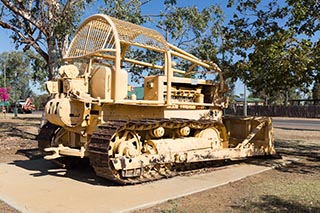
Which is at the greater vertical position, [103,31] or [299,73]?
[103,31]

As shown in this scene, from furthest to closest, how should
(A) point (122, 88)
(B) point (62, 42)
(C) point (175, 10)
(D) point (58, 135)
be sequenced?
(C) point (175, 10) → (B) point (62, 42) → (D) point (58, 135) → (A) point (122, 88)

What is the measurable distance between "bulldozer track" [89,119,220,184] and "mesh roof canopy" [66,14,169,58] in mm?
1517

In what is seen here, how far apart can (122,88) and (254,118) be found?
14.9 feet

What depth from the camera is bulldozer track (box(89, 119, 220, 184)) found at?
6531 millimetres

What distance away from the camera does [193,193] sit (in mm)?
6457

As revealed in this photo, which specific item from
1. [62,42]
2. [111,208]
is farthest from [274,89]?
[62,42]

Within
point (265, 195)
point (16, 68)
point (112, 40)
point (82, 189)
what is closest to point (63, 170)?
point (82, 189)

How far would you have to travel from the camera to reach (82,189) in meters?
6.66

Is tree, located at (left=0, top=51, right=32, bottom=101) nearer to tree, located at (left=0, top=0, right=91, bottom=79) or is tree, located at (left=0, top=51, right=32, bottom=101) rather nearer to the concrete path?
tree, located at (left=0, top=0, right=91, bottom=79)

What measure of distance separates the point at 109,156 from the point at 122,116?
128cm

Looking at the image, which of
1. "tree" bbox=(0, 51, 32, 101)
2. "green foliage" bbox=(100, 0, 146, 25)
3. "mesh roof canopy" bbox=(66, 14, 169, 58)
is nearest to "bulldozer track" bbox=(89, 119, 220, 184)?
"mesh roof canopy" bbox=(66, 14, 169, 58)

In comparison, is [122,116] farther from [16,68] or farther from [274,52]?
[16,68]

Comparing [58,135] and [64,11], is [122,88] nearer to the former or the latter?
[58,135]

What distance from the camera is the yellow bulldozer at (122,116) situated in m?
6.95
